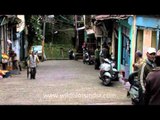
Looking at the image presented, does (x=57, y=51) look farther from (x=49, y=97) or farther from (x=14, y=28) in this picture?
(x=49, y=97)

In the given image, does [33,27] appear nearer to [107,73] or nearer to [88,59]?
[88,59]

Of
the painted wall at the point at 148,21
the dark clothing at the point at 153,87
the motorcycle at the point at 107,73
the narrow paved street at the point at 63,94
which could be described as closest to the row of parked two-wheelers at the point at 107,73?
the motorcycle at the point at 107,73

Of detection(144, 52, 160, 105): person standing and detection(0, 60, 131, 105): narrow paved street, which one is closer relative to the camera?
detection(144, 52, 160, 105): person standing

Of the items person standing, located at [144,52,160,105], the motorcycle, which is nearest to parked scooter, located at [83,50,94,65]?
the motorcycle

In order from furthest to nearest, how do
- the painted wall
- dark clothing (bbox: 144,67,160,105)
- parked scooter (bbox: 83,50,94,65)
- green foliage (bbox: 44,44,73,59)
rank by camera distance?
1. green foliage (bbox: 44,44,73,59)
2. parked scooter (bbox: 83,50,94,65)
3. the painted wall
4. dark clothing (bbox: 144,67,160,105)

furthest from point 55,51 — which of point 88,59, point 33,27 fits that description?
point 88,59

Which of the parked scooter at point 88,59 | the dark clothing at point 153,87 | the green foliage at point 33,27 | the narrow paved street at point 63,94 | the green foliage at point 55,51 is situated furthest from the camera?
the green foliage at point 55,51

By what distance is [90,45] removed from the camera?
1401 inches

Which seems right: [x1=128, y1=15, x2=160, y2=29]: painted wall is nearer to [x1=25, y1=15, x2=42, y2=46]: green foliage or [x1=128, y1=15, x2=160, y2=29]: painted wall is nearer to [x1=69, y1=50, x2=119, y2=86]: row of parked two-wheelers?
[x1=69, y1=50, x2=119, y2=86]: row of parked two-wheelers

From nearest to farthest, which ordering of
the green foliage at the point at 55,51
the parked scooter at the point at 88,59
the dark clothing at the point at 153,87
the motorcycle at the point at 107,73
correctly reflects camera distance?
the dark clothing at the point at 153,87, the motorcycle at the point at 107,73, the parked scooter at the point at 88,59, the green foliage at the point at 55,51

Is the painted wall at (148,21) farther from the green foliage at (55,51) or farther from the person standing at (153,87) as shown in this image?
the green foliage at (55,51)

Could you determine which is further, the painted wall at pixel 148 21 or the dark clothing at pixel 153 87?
the painted wall at pixel 148 21
